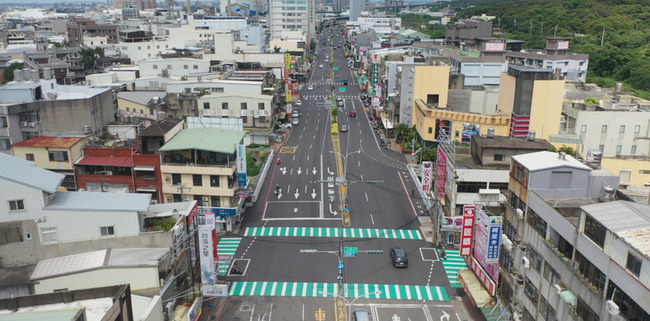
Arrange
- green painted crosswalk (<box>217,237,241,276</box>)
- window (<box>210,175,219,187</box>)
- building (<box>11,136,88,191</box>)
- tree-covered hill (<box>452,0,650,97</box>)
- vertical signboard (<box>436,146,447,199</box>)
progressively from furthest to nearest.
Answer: tree-covered hill (<box>452,0,650,97</box>) → vertical signboard (<box>436,146,447,199</box>) → building (<box>11,136,88,191</box>) → window (<box>210,175,219,187</box>) → green painted crosswalk (<box>217,237,241,276</box>)

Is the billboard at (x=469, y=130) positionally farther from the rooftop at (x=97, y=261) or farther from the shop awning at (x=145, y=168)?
the rooftop at (x=97, y=261)

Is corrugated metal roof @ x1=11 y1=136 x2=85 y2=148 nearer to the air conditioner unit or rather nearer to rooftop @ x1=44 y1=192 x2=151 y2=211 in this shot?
rooftop @ x1=44 y1=192 x2=151 y2=211

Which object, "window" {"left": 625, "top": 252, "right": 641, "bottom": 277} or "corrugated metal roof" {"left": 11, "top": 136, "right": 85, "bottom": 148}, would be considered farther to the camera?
"corrugated metal roof" {"left": 11, "top": 136, "right": 85, "bottom": 148}

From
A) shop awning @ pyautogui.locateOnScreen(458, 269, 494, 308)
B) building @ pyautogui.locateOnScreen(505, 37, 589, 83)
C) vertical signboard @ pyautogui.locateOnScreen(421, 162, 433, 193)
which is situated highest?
building @ pyautogui.locateOnScreen(505, 37, 589, 83)

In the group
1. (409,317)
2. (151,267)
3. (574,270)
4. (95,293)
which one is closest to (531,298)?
(574,270)

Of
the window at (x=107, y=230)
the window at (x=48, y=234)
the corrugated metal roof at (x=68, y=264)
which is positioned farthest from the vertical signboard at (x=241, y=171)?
the window at (x=48, y=234)

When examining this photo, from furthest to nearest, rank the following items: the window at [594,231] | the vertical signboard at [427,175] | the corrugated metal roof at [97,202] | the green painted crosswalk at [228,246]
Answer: the vertical signboard at [427,175]
the green painted crosswalk at [228,246]
the corrugated metal roof at [97,202]
the window at [594,231]

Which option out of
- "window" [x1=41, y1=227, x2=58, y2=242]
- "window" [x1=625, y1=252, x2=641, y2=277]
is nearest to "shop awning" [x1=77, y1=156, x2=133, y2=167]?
"window" [x1=41, y1=227, x2=58, y2=242]
